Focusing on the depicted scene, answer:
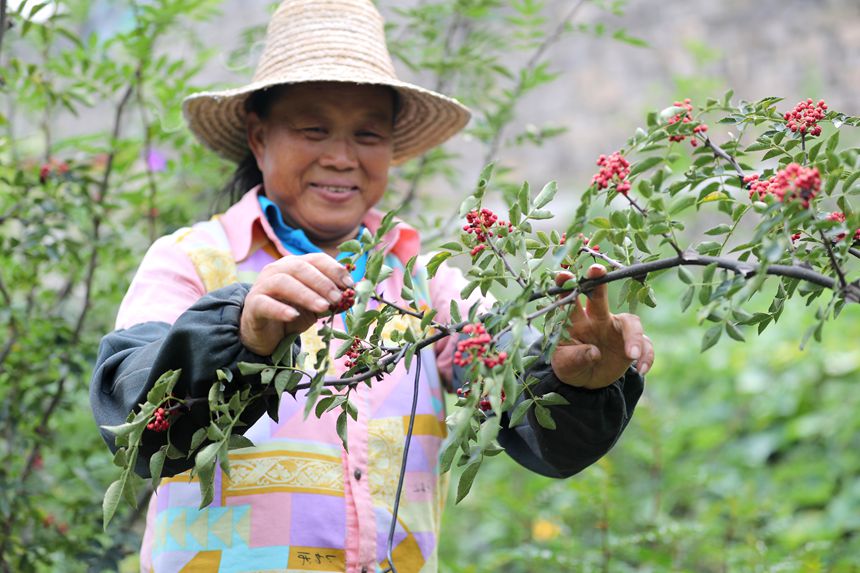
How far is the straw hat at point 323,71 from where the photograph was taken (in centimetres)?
170

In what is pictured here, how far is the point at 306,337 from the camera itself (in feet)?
5.12

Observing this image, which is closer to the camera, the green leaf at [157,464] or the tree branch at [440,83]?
the green leaf at [157,464]

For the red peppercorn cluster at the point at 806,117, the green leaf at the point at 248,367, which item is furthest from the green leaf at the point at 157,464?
the red peppercorn cluster at the point at 806,117

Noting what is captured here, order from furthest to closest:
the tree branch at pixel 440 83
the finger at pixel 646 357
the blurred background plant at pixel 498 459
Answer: the tree branch at pixel 440 83
the blurred background plant at pixel 498 459
the finger at pixel 646 357

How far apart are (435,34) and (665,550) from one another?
143 centimetres

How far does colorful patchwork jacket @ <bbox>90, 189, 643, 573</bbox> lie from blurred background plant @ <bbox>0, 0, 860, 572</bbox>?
53 cm

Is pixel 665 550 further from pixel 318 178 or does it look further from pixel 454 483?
pixel 318 178

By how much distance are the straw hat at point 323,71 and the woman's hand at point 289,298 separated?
62 centimetres

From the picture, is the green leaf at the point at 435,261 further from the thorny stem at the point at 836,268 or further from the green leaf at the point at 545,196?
the thorny stem at the point at 836,268

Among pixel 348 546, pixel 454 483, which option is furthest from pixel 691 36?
pixel 348 546

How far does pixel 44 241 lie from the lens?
211cm

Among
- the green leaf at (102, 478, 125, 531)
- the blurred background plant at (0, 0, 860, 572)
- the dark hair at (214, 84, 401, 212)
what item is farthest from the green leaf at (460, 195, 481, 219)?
the blurred background plant at (0, 0, 860, 572)

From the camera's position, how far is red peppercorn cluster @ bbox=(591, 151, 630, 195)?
963 millimetres

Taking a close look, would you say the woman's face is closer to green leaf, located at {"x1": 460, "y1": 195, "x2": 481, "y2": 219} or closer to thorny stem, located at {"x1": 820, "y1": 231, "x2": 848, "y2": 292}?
green leaf, located at {"x1": 460, "y1": 195, "x2": 481, "y2": 219}
